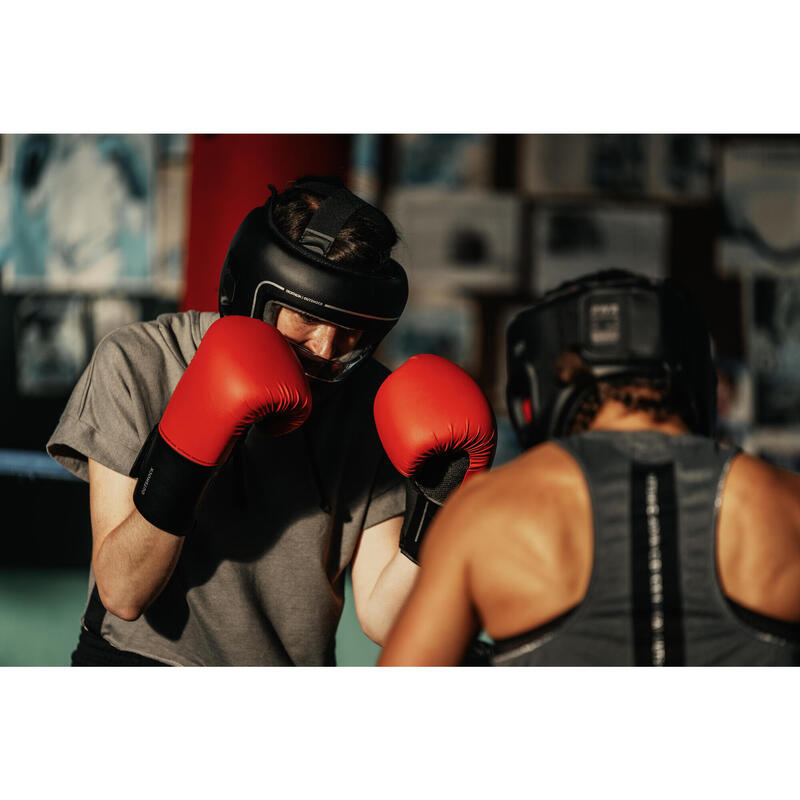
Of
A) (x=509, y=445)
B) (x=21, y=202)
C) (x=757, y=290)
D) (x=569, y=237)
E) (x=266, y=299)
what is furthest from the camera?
(x=509, y=445)

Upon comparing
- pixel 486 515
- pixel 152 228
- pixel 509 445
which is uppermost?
pixel 152 228

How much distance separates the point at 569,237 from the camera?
2293 millimetres

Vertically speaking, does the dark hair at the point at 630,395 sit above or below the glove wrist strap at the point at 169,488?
above

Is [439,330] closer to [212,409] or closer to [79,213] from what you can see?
[79,213]

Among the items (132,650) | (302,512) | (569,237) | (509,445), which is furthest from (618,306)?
(509,445)

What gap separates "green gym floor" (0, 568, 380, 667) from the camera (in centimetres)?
185

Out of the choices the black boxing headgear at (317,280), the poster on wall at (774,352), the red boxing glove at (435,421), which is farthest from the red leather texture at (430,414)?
the poster on wall at (774,352)

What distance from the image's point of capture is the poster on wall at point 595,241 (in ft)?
7.14

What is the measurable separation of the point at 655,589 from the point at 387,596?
580 millimetres

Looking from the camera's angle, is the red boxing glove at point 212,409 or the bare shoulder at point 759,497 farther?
the red boxing glove at point 212,409

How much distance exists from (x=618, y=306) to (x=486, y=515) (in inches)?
11.2

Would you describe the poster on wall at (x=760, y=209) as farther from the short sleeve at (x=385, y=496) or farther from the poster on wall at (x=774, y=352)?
the short sleeve at (x=385, y=496)

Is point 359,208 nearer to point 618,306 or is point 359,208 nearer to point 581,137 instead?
point 618,306

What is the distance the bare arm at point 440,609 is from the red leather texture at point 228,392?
0.30 m
